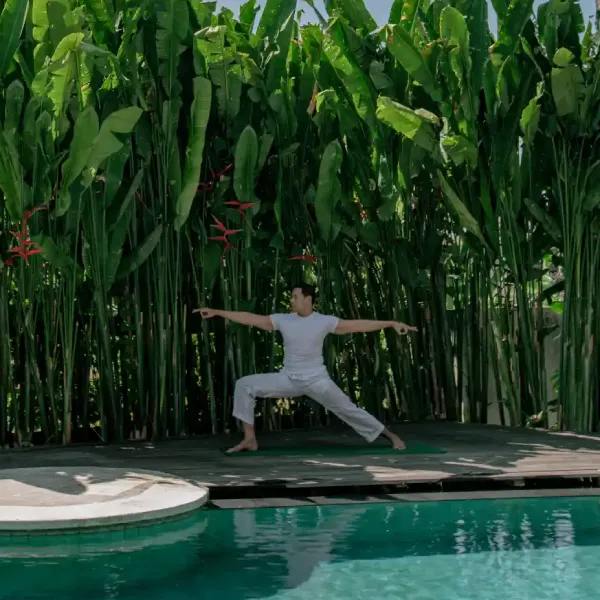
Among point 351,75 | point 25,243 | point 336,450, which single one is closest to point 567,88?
point 351,75

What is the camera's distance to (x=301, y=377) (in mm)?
5023

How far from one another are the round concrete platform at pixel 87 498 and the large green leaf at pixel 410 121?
2403 mm

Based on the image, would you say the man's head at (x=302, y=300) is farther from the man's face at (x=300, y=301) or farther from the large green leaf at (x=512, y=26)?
the large green leaf at (x=512, y=26)

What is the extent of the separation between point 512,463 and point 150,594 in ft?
7.61

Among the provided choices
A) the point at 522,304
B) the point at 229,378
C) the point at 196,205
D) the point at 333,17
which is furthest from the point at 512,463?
the point at 333,17

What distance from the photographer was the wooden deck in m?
4.16

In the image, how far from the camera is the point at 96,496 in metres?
3.68

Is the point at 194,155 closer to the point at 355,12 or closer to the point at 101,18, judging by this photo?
the point at 101,18

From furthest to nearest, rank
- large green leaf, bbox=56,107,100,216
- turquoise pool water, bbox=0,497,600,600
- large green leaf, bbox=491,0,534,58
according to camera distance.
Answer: large green leaf, bbox=491,0,534,58
large green leaf, bbox=56,107,100,216
turquoise pool water, bbox=0,497,600,600

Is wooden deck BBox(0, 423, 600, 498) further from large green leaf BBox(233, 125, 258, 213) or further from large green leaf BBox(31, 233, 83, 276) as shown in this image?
large green leaf BBox(233, 125, 258, 213)

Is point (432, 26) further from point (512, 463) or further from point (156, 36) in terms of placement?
point (512, 463)

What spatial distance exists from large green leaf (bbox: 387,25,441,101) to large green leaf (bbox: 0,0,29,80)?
6.28 ft

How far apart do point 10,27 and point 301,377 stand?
87.7 inches

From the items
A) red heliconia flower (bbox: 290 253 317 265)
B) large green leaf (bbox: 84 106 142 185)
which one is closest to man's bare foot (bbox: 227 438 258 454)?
red heliconia flower (bbox: 290 253 317 265)
